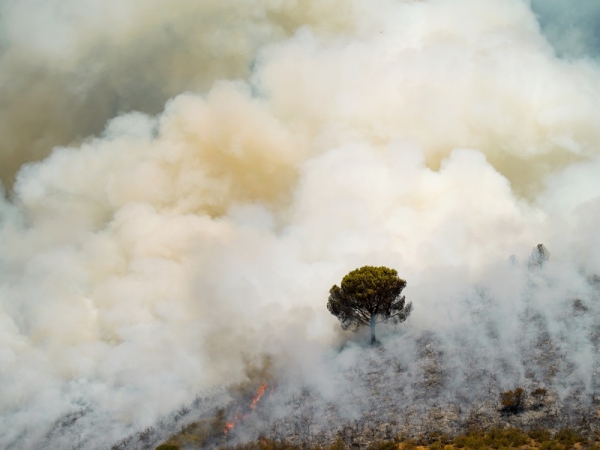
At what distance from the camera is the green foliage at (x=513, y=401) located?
61344 millimetres

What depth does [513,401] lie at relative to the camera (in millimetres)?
61969

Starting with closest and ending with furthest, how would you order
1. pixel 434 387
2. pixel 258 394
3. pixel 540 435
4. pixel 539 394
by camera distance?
pixel 540 435 → pixel 539 394 → pixel 434 387 → pixel 258 394

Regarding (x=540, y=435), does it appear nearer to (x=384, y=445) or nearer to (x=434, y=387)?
(x=384, y=445)

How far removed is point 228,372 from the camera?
105 metres

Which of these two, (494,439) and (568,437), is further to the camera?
(494,439)

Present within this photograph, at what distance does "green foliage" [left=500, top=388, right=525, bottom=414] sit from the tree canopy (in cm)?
3141

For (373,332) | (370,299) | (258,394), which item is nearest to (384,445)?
(258,394)

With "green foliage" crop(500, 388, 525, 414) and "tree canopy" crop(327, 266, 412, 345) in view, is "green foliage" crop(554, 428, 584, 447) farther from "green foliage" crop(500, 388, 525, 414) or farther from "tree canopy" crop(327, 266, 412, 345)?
"tree canopy" crop(327, 266, 412, 345)

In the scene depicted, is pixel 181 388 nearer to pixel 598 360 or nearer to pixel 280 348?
pixel 280 348

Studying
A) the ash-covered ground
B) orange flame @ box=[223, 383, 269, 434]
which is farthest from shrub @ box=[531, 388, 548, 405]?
orange flame @ box=[223, 383, 269, 434]

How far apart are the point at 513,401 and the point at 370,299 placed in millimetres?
33418

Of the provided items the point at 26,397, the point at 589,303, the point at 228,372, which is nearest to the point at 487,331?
the point at 589,303

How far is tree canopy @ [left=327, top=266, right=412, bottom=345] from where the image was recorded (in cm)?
9206

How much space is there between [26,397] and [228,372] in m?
53.9
